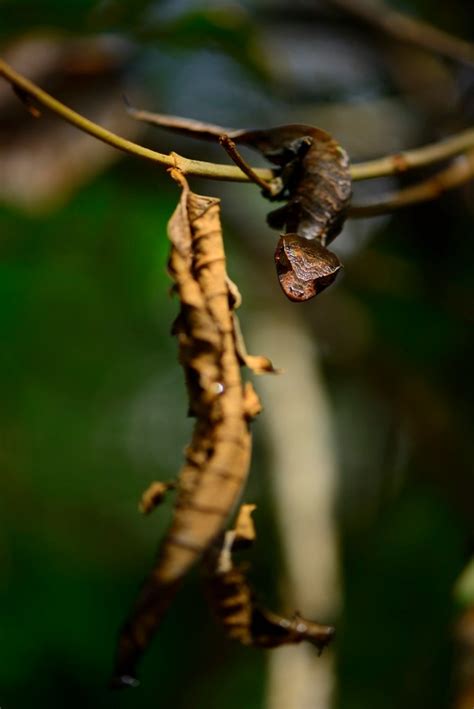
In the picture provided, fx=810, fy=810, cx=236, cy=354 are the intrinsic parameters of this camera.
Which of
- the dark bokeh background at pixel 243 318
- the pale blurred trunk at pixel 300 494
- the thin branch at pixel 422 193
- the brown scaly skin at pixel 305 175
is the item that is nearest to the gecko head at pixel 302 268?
the brown scaly skin at pixel 305 175

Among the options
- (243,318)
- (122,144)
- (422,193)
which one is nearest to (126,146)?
(122,144)

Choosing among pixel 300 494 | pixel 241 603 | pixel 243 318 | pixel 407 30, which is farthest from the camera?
pixel 243 318

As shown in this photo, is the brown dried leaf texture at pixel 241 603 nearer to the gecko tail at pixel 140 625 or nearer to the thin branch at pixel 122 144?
the gecko tail at pixel 140 625

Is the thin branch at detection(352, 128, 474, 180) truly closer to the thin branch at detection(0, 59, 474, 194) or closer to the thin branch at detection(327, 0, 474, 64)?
the thin branch at detection(0, 59, 474, 194)

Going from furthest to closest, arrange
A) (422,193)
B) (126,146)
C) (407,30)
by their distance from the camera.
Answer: (407,30) < (422,193) < (126,146)

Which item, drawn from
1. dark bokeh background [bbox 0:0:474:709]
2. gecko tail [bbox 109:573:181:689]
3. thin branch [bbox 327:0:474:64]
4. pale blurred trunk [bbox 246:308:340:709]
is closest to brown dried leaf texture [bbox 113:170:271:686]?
gecko tail [bbox 109:573:181:689]

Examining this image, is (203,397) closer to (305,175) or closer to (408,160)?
(305,175)

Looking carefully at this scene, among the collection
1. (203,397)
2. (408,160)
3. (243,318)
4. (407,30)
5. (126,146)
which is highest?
(407,30)

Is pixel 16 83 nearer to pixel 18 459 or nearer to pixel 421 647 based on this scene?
pixel 421 647
